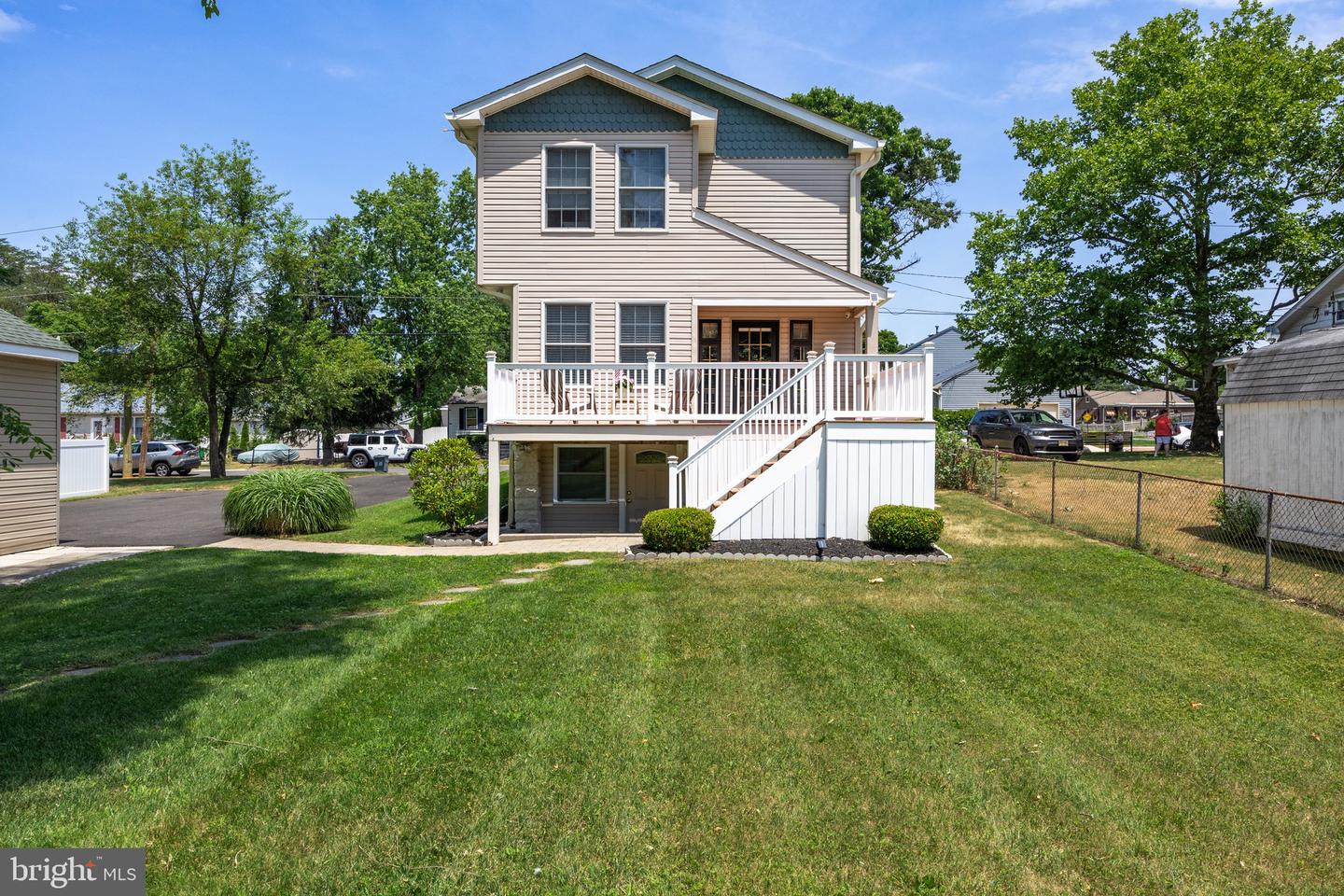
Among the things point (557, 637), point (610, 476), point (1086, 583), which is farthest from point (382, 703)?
point (610, 476)

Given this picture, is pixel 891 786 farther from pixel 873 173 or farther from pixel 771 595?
pixel 873 173

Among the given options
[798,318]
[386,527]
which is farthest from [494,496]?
[798,318]

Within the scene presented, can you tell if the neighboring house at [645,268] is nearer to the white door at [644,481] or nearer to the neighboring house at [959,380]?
the white door at [644,481]

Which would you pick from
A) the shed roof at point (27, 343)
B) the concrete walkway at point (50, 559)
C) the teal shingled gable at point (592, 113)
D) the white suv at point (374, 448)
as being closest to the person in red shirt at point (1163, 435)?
the teal shingled gable at point (592, 113)

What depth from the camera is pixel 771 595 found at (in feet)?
27.9

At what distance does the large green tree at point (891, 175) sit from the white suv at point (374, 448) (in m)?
23.5

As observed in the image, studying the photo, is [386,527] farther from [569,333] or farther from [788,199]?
[788,199]

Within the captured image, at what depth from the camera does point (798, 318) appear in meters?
15.3

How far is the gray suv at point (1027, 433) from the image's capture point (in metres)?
23.8

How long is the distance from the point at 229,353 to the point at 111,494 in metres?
9.35

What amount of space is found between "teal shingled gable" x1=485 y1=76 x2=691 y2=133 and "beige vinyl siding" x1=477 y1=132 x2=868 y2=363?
17cm

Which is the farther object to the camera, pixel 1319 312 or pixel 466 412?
pixel 466 412

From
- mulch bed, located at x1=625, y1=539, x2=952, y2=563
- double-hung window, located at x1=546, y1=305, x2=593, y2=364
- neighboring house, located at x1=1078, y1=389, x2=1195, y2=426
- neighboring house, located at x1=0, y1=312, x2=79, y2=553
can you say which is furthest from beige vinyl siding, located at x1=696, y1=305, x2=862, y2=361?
neighboring house, located at x1=1078, y1=389, x2=1195, y2=426

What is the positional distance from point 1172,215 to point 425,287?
3466 cm
